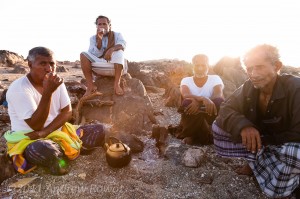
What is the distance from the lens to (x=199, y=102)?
13.5ft

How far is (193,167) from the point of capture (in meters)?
3.53

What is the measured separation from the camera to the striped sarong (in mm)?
5141

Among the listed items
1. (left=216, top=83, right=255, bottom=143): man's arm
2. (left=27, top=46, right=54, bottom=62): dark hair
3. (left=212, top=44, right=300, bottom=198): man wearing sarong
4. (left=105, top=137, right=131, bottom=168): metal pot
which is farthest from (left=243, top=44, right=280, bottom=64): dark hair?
(left=27, top=46, right=54, bottom=62): dark hair

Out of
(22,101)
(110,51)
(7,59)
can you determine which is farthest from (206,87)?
(7,59)

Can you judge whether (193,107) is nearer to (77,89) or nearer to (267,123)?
(267,123)

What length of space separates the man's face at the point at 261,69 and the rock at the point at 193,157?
4.14 ft

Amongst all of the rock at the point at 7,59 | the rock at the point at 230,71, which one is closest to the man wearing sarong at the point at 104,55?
the rock at the point at 230,71

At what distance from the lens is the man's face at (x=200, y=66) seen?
4355 mm

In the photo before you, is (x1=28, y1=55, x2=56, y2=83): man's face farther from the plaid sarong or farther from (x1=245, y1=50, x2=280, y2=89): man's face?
(x1=245, y1=50, x2=280, y2=89): man's face

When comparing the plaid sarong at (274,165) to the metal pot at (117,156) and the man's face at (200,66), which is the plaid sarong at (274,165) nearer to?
the metal pot at (117,156)

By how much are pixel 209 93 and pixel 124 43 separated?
202 centimetres

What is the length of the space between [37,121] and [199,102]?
2.32 metres

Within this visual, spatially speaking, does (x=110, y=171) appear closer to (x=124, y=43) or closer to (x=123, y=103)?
(x=123, y=103)

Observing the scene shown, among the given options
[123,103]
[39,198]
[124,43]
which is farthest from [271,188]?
[124,43]
